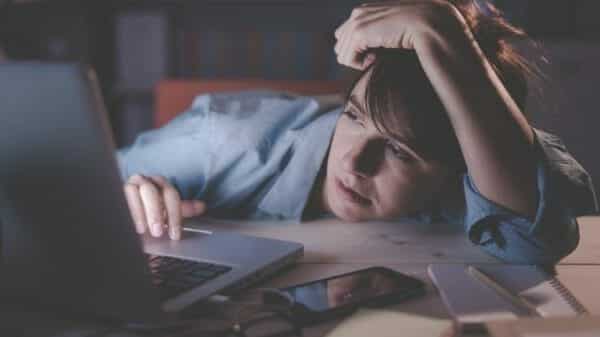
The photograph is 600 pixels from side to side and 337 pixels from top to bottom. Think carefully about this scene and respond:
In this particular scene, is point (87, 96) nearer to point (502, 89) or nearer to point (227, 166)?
point (502, 89)

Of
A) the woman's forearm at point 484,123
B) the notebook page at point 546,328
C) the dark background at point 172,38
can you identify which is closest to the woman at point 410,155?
the woman's forearm at point 484,123

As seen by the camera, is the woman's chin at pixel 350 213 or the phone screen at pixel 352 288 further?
the woman's chin at pixel 350 213

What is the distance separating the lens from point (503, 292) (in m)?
0.59

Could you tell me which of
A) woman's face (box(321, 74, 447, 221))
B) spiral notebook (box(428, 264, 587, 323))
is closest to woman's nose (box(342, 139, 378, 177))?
woman's face (box(321, 74, 447, 221))

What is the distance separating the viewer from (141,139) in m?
1.35

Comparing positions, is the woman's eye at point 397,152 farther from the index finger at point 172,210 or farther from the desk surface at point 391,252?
the index finger at point 172,210

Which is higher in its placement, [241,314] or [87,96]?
[87,96]

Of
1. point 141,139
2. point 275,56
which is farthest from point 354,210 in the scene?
point 275,56

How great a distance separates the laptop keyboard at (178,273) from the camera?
1.85 ft

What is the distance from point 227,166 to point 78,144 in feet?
2.24

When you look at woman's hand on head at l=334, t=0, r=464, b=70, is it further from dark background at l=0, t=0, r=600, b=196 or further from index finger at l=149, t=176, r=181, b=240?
dark background at l=0, t=0, r=600, b=196

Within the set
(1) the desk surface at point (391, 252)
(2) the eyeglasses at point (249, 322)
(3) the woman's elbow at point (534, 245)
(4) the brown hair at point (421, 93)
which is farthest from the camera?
(4) the brown hair at point (421, 93)

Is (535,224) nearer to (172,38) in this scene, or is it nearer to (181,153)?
(181,153)

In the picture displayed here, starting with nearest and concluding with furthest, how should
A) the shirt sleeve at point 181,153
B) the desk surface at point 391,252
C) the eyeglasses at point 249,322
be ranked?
the eyeglasses at point 249,322 < the desk surface at point 391,252 < the shirt sleeve at point 181,153
